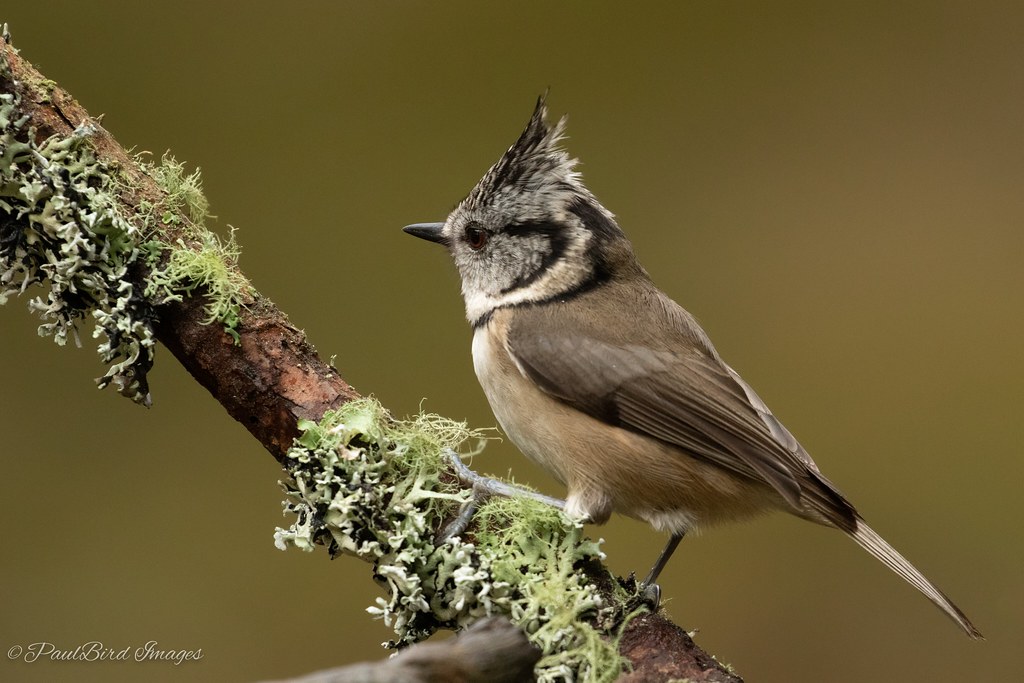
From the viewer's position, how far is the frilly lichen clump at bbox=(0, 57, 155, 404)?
1.74 meters

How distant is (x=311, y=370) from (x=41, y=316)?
0.48 metres

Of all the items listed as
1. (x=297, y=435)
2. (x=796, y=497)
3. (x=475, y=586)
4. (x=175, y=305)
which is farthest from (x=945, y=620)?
(x=175, y=305)

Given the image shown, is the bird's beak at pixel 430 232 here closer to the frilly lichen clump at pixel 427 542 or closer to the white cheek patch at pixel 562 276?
the white cheek patch at pixel 562 276

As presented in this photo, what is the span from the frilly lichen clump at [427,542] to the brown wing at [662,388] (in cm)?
41

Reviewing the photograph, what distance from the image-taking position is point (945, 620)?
3.20 metres

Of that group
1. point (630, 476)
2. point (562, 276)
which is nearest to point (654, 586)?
point (630, 476)

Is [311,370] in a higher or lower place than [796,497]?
lower

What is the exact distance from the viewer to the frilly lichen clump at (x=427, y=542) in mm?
1643

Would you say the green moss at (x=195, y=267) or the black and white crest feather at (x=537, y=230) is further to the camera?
the black and white crest feather at (x=537, y=230)

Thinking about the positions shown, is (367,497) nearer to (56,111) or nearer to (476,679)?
(476,679)

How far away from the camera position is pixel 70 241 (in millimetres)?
1732

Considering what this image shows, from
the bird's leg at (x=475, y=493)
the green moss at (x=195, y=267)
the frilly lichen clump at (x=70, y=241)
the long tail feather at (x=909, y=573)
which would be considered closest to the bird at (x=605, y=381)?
the long tail feather at (x=909, y=573)

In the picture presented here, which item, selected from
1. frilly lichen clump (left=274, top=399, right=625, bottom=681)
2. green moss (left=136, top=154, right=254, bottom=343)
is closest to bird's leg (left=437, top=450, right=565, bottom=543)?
frilly lichen clump (left=274, top=399, right=625, bottom=681)

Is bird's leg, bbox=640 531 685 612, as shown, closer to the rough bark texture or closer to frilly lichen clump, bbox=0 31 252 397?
the rough bark texture
